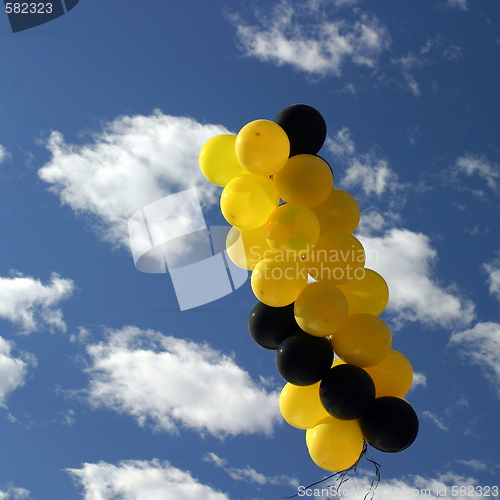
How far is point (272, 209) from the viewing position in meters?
4.53

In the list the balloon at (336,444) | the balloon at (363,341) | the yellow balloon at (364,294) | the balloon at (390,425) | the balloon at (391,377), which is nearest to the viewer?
the balloon at (390,425)

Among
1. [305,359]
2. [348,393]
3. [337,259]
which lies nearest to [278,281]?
[337,259]

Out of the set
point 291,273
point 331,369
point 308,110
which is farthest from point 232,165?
point 331,369

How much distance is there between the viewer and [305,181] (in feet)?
14.4

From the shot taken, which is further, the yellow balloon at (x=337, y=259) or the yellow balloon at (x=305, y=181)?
the yellow balloon at (x=305, y=181)

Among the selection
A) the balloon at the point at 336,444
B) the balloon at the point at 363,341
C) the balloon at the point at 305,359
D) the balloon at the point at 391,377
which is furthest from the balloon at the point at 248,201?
the balloon at the point at 336,444

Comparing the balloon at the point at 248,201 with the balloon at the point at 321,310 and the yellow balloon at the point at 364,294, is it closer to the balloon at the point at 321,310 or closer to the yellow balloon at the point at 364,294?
the balloon at the point at 321,310

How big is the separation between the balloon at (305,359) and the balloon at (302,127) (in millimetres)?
1885

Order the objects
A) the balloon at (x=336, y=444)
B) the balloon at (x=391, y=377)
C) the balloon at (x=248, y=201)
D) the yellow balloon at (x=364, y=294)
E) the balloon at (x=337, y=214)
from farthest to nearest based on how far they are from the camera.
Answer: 1. the balloon at (x=337, y=214)
2. the yellow balloon at (x=364, y=294)
3. the balloon at (x=248, y=201)
4. the balloon at (x=391, y=377)
5. the balloon at (x=336, y=444)

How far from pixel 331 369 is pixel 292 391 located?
509 millimetres

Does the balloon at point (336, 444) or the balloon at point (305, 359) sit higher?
the balloon at point (305, 359)

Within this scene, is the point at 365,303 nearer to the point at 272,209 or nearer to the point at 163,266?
the point at 272,209

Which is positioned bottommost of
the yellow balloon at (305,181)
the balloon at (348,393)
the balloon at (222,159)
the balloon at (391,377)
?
the balloon at (348,393)

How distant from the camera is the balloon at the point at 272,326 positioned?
4383 millimetres
